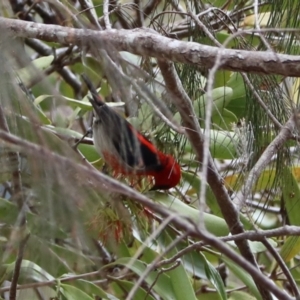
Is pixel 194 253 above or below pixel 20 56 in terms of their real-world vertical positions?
below

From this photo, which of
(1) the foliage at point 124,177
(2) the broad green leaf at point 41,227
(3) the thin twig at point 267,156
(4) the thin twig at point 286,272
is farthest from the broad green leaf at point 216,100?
(2) the broad green leaf at point 41,227

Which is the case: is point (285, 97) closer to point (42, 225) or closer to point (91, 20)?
point (91, 20)

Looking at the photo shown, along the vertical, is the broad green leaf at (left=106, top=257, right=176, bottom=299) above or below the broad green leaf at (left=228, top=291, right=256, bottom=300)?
above

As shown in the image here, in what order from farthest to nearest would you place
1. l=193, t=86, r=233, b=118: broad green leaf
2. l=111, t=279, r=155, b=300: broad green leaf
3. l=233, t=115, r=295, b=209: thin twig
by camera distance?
l=111, t=279, r=155, b=300: broad green leaf < l=193, t=86, r=233, b=118: broad green leaf < l=233, t=115, r=295, b=209: thin twig

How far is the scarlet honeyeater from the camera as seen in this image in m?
0.77

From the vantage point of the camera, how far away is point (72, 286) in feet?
3.39

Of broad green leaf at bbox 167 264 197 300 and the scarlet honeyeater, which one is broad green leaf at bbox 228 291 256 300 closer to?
broad green leaf at bbox 167 264 197 300

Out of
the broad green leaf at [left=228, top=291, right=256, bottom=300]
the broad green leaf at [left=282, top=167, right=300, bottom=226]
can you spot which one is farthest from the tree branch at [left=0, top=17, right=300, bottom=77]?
the broad green leaf at [left=228, top=291, right=256, bottom=300]

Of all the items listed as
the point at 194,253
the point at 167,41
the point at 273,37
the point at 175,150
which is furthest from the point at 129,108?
the point at 194,253

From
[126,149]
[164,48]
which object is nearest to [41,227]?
[126,149]

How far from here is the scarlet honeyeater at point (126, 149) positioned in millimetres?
771

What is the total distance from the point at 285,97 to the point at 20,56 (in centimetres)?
48

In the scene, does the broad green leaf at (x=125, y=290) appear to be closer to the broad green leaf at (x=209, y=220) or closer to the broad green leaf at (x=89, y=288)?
the broad green leaf at (x=89, y=288)

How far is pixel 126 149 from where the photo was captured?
2.41 feet
